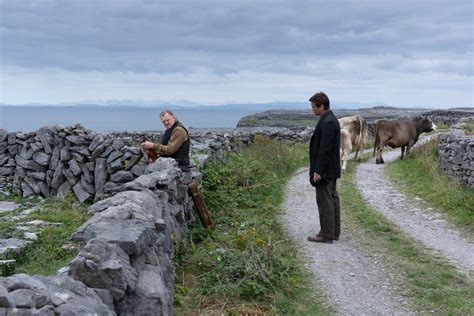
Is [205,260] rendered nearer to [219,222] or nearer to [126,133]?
[219,222]

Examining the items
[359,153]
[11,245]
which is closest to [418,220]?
[11,245]

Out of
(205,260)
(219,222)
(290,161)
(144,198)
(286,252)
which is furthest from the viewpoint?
(290,161)

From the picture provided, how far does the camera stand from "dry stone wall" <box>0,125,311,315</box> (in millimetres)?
3387

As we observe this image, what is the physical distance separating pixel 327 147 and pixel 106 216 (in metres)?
4.35

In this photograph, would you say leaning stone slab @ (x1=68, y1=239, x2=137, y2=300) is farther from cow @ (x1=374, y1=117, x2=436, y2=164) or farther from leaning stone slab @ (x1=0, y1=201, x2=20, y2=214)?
cow @ (x1=374, y1=117, x2=436, y2=164)

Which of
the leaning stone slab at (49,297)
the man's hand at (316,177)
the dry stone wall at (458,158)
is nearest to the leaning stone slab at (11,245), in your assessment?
the leaning stone slab at (49,297)

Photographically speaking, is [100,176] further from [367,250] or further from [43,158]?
[367,250]

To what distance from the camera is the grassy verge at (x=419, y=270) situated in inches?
255

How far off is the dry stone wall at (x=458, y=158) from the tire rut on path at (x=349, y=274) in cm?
501

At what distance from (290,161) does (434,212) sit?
284 inches

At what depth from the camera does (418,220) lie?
11070 mm

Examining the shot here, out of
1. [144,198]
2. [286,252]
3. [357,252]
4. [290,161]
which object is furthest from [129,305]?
[290,161]

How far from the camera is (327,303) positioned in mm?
6547

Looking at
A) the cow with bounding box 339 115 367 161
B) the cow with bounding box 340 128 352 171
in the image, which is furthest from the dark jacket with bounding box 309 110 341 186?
the cow with bounding box 339 115 367 161
